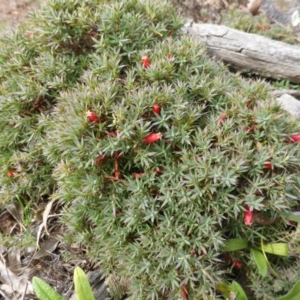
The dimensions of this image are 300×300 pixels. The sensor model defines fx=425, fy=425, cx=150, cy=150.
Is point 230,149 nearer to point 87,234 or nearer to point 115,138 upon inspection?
point 115,138

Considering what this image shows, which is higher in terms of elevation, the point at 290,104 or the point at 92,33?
the point at 92,33

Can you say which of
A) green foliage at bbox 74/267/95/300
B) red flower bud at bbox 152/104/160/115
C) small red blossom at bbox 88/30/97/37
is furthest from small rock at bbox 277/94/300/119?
green foliage at bbox 74/267/95/300

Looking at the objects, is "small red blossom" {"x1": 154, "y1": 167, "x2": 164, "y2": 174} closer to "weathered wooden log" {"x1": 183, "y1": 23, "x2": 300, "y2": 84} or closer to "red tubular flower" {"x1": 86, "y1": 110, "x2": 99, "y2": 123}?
"red tubular flower" {"x1": 86, "y1": 110, "x2": 99, "y2": 123}

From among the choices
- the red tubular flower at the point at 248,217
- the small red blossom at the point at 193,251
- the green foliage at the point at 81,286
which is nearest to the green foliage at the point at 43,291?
the green foliage at the point at 81,286

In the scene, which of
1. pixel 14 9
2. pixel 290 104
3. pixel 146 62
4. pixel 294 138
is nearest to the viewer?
pixel 294 138

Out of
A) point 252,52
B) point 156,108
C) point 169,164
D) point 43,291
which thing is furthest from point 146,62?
point 252,52

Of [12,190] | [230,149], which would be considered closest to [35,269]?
[12,190]

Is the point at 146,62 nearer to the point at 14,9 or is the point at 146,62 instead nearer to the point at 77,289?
the point at 77,289
